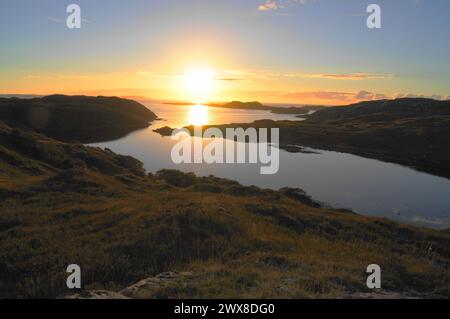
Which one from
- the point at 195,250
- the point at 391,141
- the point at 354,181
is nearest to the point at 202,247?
the point at 195,250

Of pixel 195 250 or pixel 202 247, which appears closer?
pixel 195 250

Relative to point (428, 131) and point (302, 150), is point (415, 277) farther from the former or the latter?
point (428, 131)

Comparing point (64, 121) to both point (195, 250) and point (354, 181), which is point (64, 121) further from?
point (195, 250)

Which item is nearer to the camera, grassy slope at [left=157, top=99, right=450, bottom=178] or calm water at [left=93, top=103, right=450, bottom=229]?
calm water at [left=93, top=103, right=450, bottom=229]

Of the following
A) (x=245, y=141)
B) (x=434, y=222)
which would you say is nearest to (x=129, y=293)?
(x=434, y=222)

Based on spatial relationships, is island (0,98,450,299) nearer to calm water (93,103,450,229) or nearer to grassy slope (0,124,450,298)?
grassy slope (0,124,450,298)

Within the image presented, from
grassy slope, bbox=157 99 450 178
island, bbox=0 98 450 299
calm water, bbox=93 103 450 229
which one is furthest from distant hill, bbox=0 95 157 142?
island, bbox=0 98 450 299
